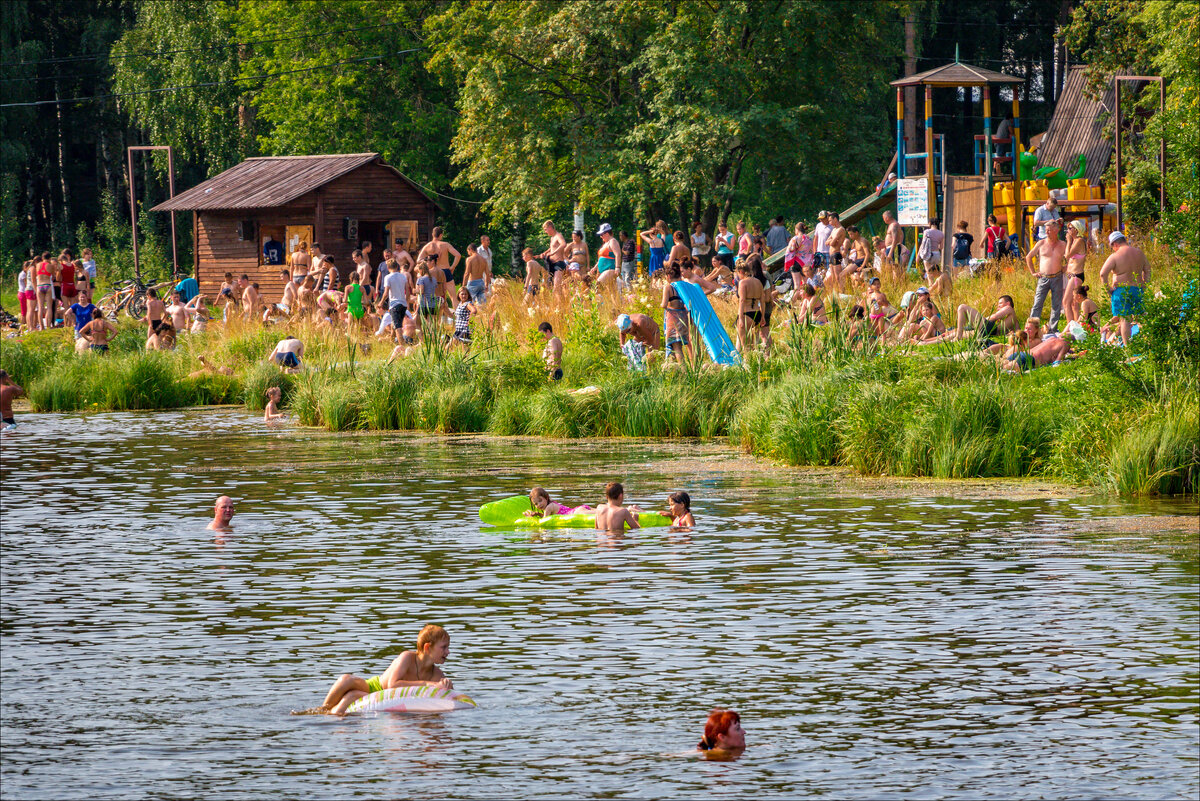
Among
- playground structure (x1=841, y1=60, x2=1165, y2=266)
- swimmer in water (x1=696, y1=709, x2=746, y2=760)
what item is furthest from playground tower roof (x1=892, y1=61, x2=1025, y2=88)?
swimmer in water (x1=696, y1=709, x2=746, y2=760)

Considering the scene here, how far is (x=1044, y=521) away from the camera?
14.9 metres

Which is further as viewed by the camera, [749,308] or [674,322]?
[674,322]

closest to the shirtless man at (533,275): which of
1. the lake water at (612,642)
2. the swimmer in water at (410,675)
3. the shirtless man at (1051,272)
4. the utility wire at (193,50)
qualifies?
the shirtless man at (1051,272)

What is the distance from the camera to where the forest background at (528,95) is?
39344mm

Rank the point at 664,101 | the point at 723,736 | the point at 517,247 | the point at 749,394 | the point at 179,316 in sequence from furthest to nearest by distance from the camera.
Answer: the point at 517,247 < the point at 664,101 < the point at 179,316 < the point at 749,394 < the point at 723,736

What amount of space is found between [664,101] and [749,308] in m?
17.2

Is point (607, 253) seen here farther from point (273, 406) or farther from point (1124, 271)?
point (1124, 271)

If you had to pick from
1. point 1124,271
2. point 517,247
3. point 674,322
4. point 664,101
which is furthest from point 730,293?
point 517,247

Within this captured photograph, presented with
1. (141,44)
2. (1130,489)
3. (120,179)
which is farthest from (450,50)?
(1130,489)

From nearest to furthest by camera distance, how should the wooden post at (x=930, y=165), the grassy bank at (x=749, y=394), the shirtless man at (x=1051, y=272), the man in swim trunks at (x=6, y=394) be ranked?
the grassy bank at (x=749, y=394)
the man in swim trunks at (x=6, y=394)
the shirtless man at (x=1051, y=272)
the wooden post at (x=930, y=165)

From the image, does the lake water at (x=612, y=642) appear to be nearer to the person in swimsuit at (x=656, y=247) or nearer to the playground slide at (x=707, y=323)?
the playground slide at (x=707, y=323)

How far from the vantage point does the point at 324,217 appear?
4619cm

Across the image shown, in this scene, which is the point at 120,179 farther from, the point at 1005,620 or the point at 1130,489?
the point at 1005,620

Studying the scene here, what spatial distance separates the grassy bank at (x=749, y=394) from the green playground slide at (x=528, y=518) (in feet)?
12.5
